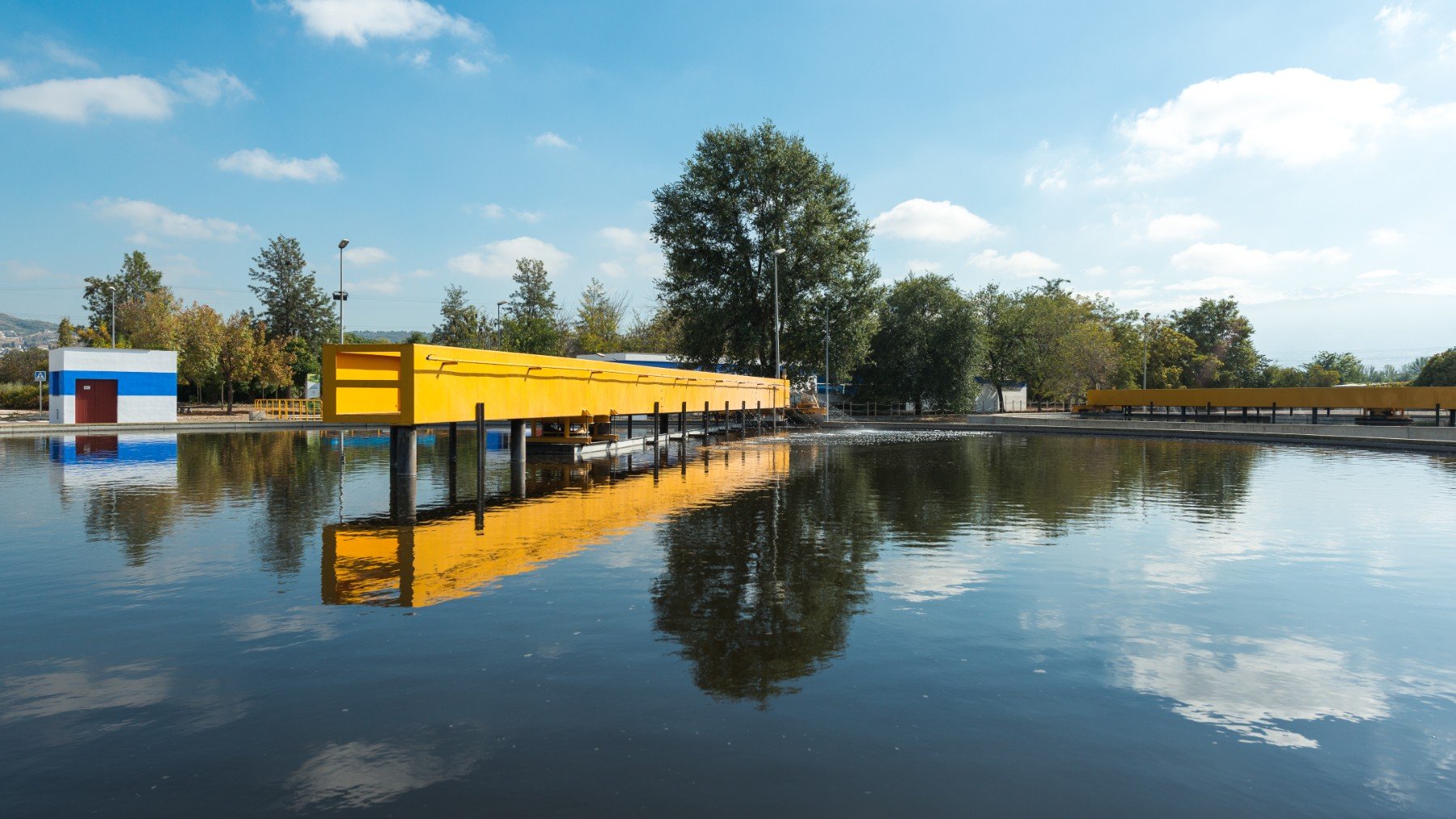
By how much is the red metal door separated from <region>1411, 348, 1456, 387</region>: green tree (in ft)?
343

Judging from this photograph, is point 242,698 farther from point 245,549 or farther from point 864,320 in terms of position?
point 864,320

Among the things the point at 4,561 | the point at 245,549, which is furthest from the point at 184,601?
the point at 4,561

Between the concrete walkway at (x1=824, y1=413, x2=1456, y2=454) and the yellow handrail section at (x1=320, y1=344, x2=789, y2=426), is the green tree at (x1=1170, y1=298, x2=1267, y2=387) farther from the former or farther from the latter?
the yellow handrail section at (x1=320, y1=344, x2=789, y2=426)

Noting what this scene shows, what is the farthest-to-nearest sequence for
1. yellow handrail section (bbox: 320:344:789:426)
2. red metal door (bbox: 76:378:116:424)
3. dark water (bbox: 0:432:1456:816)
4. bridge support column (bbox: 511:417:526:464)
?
red metal door (bbox: 76:378:116:424) < bridge support column (bbox: 511:417:526:464) < yellow handrail section (bbox: 320:344:789:426) < dark water (bbox: 0:432:1456:816)

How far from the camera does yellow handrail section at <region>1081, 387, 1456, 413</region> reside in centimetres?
4288

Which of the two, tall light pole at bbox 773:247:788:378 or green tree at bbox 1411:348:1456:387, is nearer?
tall light pole at bbox 773:247:788:378

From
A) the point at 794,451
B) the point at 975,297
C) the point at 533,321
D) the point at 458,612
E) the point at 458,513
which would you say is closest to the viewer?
the point at 458,612

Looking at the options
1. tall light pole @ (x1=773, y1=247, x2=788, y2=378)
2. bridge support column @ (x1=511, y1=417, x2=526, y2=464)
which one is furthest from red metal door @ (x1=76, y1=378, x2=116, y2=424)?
bridge support column @ (x1=511, y1=417, x2=526, y2=464)

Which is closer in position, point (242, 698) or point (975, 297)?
point (242, 698)

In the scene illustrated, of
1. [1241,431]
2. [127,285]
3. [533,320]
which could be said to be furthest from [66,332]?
[1241,431]

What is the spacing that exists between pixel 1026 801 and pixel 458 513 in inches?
447

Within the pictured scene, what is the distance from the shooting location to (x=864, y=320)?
5184cm

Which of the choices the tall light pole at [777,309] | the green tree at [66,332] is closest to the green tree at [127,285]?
the green tree at [66,332]

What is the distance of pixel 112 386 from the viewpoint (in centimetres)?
4719
